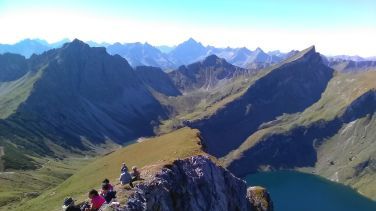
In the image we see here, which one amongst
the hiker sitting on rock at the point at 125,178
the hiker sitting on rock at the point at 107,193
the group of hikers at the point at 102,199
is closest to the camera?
the group of hikers at the point at 102,199

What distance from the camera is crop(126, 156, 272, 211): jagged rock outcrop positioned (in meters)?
64.9

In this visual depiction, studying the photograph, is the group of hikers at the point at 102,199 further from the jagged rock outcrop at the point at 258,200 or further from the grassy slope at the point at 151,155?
the jagged rock outcrop at the point at 258,200

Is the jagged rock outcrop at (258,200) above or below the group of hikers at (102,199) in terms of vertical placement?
below

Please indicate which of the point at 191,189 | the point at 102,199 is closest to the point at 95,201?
the point at 102,199

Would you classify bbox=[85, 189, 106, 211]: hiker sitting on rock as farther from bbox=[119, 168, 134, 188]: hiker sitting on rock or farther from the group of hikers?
bbox=[119, 168, 134, 188]: hiker sitting on rock

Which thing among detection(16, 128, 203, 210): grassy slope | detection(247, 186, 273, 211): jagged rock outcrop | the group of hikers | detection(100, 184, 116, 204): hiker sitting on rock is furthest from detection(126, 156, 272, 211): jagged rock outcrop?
detection(247, 186, 273, 211): jagged rock outcrop

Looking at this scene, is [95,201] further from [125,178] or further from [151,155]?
[151,155]

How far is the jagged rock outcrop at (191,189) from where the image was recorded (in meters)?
64.9

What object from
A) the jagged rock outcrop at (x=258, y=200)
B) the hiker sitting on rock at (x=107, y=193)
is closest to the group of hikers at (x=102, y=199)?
the hiker sitting on rock at (x=107, y=193)

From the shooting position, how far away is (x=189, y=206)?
8006 centimetres

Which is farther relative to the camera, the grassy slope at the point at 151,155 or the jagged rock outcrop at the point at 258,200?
the jagged rock outcrop at the point at 258,200

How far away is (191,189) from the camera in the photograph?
8306cm

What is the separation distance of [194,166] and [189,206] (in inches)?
428

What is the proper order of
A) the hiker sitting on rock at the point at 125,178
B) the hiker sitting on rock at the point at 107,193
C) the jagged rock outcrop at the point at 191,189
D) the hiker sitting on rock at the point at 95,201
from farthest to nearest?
the jagged rock outcrop at the point at 191,189
the hiker sitting on rock at the point at 125,178
the hiker sitting on rock at the point at 107,193
the hiker sitting on rock at the point at 95,201
